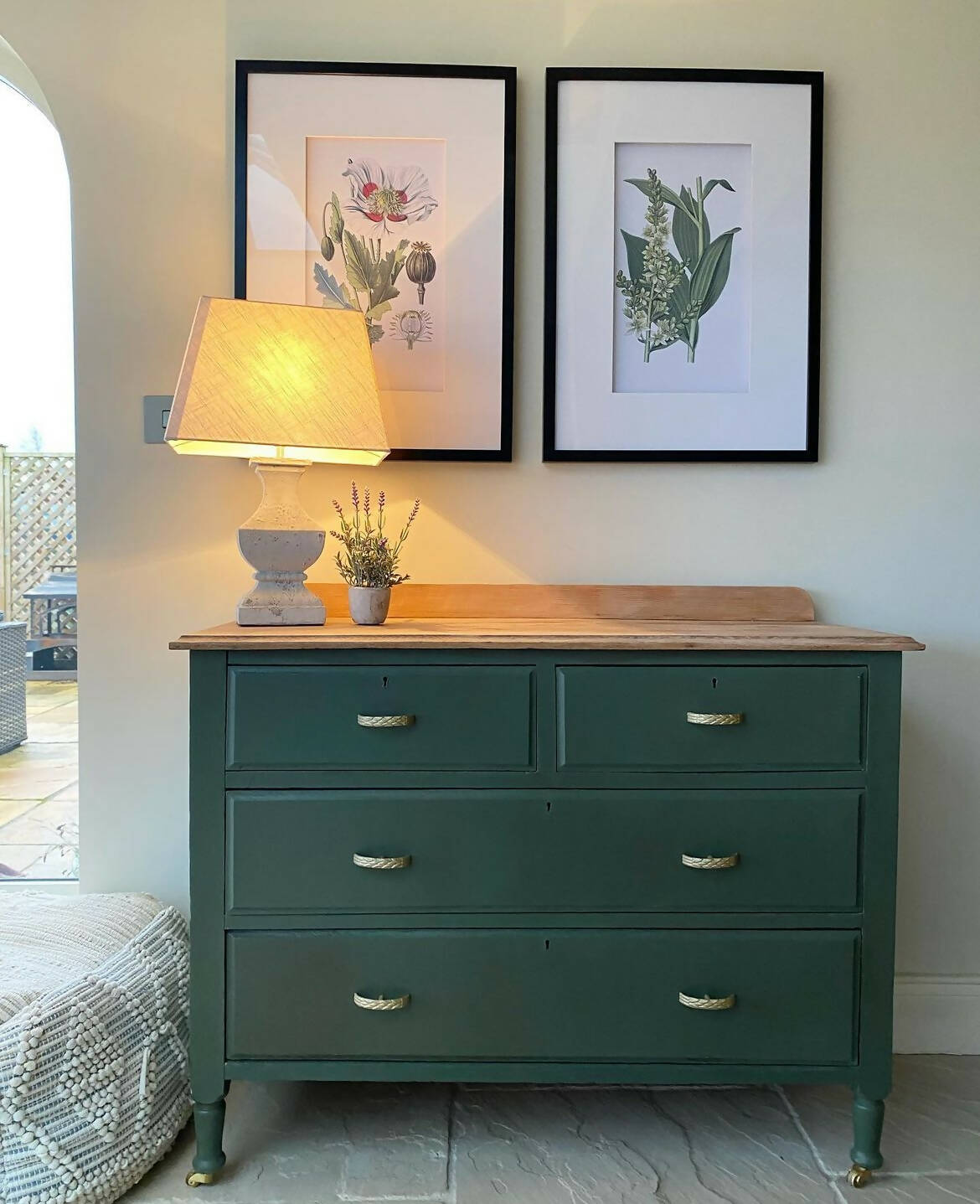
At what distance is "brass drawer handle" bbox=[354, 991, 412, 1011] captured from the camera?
1491 mm

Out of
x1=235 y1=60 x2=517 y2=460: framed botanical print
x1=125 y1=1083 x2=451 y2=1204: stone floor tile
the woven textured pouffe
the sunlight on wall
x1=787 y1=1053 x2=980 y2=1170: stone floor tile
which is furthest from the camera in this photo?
the sunlight on wall

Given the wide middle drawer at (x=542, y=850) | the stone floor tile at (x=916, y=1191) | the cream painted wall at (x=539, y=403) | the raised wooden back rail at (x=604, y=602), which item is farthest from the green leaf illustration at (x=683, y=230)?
the stone floor tile at (x=916, y=1191)

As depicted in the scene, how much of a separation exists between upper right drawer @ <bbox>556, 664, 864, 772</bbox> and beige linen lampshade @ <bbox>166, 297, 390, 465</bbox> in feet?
2.00

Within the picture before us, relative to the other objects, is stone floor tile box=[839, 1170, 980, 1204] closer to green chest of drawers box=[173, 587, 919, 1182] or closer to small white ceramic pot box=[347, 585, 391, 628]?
green chest of drawers box=[173, 587, 919, 1182]

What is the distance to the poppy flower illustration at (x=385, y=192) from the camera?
1928 millimetres

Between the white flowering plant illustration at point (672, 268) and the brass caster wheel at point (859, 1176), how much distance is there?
1.61 m

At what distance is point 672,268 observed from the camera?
77.1 inches

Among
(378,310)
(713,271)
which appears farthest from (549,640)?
(713,271)

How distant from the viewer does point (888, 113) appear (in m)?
1.96

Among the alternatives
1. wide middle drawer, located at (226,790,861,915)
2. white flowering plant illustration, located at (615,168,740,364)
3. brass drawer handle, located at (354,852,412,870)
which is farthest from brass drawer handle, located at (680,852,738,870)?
white flowering plant illustration, located at (615,168,740,364)

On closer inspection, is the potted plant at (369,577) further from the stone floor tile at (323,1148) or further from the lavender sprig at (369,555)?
the stone floor tile at (323,1148)

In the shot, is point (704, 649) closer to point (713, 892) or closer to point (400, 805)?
point (713, 892)

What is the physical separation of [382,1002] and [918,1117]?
1.11 meters

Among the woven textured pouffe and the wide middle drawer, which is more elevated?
the wide middle drawer
